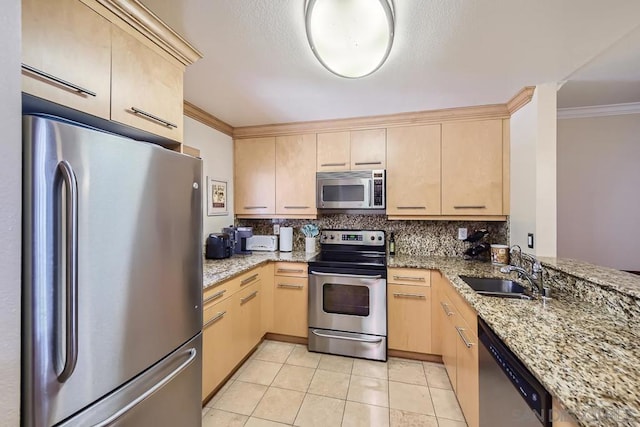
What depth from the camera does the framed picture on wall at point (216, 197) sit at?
2672 millimetres

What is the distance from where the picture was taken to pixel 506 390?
3.51 feet

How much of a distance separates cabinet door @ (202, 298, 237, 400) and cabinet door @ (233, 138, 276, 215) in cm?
126

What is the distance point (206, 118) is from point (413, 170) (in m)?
2.09

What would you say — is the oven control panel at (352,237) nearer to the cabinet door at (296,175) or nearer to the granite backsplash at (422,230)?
the granite backsplash at (422,230)

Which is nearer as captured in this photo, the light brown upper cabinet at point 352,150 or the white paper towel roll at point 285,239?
the light brown upper cabinet at point 352,150

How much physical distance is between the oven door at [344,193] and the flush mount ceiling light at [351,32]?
1.41 metres

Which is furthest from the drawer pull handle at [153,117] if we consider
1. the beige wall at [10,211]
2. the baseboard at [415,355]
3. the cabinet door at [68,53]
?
the baseboard at [415,355]

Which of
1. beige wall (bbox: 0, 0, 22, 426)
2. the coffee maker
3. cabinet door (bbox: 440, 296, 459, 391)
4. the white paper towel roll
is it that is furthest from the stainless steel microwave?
beige wall (bbox: 0, 0, 22, 426)

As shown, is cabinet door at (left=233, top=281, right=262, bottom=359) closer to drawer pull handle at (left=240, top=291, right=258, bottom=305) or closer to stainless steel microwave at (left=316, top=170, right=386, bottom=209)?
drawer pull handle at (left=240, top=291, right=258, bottom=305)

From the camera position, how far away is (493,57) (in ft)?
5.35

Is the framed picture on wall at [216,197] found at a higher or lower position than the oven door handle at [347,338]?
higher

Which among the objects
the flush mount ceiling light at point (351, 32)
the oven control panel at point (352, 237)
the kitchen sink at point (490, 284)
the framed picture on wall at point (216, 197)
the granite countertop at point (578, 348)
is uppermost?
the flush mount ceiling light at point (351, 32)

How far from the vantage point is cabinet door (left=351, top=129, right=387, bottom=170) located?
269cm

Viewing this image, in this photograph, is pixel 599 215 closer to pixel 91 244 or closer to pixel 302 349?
pixel 302 349
